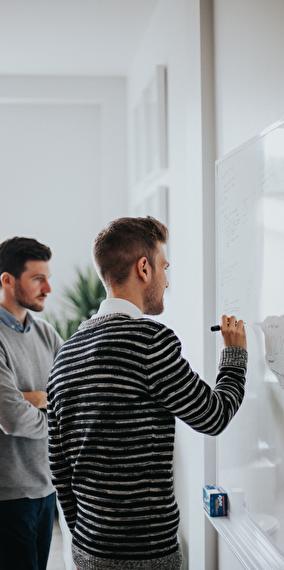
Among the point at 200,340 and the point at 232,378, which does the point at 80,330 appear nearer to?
the point at 232,378

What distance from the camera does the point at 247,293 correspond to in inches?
79.0

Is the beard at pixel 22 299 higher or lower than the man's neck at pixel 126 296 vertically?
higher

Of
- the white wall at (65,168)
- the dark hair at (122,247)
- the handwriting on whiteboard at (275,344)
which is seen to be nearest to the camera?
the dark hair at (122,247)

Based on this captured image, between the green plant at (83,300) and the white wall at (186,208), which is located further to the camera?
the green plant at (83,300)

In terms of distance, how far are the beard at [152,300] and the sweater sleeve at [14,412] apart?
79cm

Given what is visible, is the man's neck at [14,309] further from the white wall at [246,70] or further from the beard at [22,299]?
the white wall at [246,70]

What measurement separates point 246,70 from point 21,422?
4.26 ft

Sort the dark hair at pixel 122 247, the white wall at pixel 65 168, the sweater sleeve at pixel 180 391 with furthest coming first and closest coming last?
1. the white wall at pixel 65 168
2. the dark hair at pixel 122 247
3. the sweater sleeve at pixel 180 391

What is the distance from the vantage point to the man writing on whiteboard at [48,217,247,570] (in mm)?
1532

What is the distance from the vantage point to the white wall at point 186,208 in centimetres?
251

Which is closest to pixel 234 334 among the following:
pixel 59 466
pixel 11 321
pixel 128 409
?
pixel 128 409

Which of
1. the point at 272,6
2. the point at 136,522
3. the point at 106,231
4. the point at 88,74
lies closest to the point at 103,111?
the point at 88,74

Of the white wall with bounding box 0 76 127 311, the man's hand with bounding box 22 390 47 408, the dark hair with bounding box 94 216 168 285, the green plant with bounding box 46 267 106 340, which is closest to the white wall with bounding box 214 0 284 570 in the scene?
the dark hair with bounding box 94 216 168 285

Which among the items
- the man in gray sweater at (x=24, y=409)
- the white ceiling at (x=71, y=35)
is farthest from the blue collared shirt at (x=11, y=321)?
the white ceiling at (x=71, y=35)
